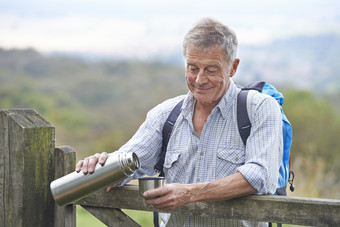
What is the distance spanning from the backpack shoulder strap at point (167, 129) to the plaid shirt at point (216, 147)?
0.03m

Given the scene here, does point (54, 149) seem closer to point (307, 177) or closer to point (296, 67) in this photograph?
point (307, 177)

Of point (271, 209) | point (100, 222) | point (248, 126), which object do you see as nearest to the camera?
point (271, 209)

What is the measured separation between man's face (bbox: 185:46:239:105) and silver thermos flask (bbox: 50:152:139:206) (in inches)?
23.0

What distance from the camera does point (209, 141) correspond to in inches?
104

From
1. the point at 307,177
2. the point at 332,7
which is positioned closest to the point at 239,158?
the point at 307,177

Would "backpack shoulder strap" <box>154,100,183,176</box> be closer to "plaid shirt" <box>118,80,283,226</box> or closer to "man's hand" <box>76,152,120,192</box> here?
"plaid shirt" <box>118,80,283,226</box>

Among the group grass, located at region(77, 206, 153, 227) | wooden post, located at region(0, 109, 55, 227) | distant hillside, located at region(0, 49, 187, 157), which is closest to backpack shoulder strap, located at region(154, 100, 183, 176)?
wooden post, located at region(0, 109, 55, 227)

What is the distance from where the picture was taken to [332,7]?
240 feet

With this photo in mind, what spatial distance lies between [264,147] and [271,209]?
1.01 ft


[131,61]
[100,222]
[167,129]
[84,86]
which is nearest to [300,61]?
[131,61]

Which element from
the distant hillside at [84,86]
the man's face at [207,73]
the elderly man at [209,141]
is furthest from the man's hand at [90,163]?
the distant hillside at [84,86]

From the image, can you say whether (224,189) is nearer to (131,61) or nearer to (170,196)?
(170,196)

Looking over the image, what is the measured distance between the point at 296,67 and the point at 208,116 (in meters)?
63.5

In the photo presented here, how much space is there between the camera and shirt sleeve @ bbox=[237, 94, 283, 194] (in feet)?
7.55
